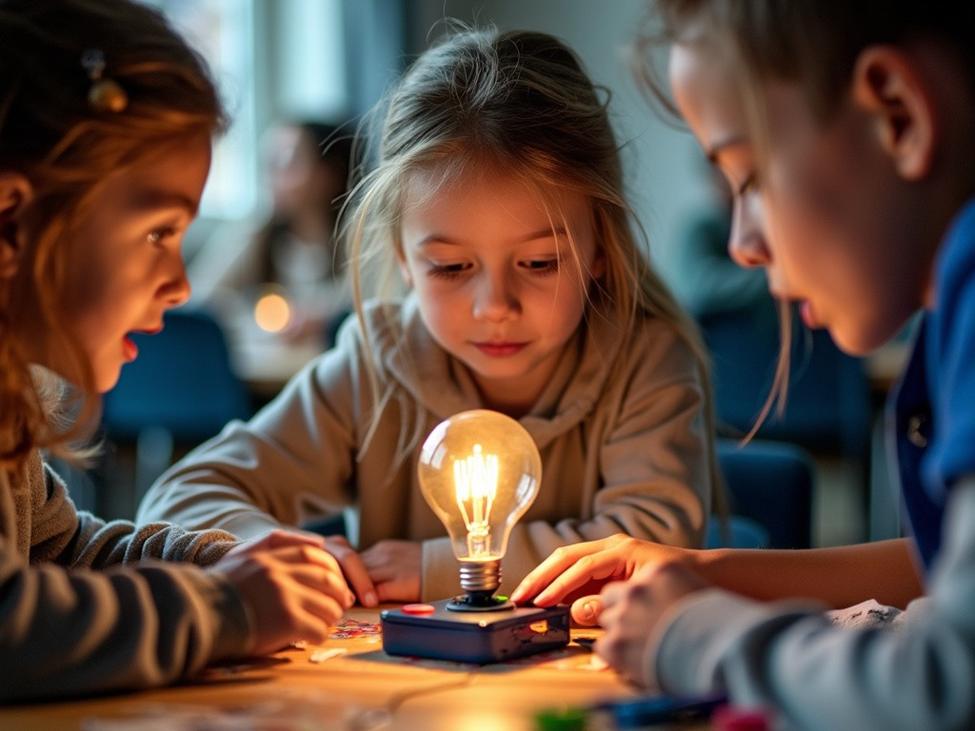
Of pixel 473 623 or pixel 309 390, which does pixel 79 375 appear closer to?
pixel 473 623

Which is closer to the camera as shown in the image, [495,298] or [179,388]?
[495,298]

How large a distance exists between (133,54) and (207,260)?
457 centimetres

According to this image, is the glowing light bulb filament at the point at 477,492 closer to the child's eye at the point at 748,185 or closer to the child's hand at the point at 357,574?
the child's hand at the point at 357,574

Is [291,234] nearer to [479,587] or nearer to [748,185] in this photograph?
[479,587]

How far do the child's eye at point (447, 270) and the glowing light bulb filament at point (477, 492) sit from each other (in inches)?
14.1

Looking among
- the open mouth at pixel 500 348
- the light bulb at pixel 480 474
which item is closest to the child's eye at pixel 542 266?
the open mouth at pixel 500 348

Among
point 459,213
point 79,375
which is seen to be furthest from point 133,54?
point 459,213

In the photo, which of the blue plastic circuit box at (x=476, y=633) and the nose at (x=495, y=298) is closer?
the blue plastic circuit box at (x=476, y=633)

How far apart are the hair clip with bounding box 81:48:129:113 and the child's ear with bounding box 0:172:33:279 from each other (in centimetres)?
9

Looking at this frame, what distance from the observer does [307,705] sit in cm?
96

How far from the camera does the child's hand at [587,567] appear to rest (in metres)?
1.24

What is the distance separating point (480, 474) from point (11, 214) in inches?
19.9

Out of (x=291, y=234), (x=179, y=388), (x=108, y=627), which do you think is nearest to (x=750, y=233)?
(x=108, y=627)

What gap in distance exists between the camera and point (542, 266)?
1551 millimetres
